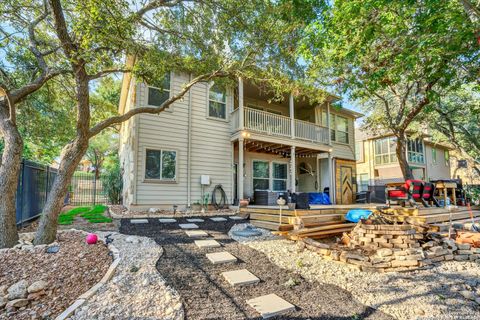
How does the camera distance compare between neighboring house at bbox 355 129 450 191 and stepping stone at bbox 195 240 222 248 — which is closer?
stepping stone at bbox 195 240 222 248

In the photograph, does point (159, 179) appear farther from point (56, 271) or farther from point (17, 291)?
point (17, 291)

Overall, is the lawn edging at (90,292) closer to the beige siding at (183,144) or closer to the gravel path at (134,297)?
the gravel path at (134,297)

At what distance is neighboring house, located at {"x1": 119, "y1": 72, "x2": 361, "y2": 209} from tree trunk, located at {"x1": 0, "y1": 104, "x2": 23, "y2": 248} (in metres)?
3.35

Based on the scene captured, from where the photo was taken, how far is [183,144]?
8.68 m

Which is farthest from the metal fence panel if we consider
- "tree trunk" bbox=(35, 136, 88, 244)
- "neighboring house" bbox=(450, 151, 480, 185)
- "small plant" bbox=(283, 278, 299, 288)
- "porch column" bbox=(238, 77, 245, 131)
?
"neighboring house" bbox=(450, 151, 480, 185)

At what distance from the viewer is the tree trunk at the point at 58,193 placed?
3.77 metres

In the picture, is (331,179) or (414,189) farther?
(331,179)

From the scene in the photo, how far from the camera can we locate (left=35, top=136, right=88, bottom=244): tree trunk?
3771 millimetres

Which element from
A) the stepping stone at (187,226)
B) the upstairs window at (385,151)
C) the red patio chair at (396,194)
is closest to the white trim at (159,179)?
the stepping stone at (187,226)

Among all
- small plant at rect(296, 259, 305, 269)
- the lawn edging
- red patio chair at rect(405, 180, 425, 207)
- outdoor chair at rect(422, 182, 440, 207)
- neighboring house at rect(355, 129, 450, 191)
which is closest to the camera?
the lawn edging

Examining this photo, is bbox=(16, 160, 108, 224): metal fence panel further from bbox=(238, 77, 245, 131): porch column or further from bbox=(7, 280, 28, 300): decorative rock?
bbox=(238, 77, 245, 131): porch column

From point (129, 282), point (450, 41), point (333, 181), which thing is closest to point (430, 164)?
point (333, 181)

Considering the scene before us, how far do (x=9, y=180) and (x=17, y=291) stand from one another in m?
2.12

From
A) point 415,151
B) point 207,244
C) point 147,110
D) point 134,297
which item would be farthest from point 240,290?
point 415,151
